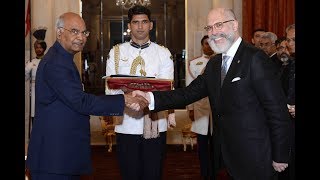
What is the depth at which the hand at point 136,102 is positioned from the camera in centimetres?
357

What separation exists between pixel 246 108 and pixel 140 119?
46.2 inches

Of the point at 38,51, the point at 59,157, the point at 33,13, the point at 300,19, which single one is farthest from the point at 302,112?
the point at 33,13

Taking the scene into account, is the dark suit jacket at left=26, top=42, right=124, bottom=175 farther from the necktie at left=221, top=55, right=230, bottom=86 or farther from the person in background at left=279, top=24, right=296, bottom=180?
the person in background at left=279, top=24, right=296, bottom=180

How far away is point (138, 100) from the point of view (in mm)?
3668

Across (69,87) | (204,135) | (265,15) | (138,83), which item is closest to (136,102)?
(138,83)

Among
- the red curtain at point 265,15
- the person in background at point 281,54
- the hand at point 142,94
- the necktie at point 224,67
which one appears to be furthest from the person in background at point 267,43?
the necktie at point 224,67

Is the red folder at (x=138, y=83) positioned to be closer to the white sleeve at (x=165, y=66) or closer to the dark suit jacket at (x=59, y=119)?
the white sleeve at (x=165, y=66)

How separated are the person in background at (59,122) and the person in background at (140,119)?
2.64ft

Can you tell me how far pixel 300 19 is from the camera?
241 cm

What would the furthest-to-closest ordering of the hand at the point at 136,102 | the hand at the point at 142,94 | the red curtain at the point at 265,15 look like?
the red curtain at the point at 265,15 → the hand at the point at 142,94 → the hand at the point at 136,102

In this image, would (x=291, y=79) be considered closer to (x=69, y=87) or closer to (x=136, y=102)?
(x=136, y=102)

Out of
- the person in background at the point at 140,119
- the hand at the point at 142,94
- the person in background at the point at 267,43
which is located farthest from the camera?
the person in background at the point at 267,43
